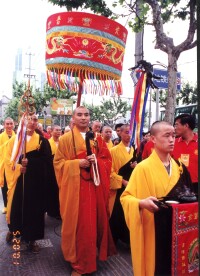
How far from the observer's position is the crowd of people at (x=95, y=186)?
2350mm

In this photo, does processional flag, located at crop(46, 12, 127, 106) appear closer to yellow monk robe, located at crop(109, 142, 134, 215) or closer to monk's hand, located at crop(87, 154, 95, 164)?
yellow monk robe, located at crop(109, 142, 134, 215)

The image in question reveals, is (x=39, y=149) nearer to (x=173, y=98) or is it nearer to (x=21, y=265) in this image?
(x=21, y=265)

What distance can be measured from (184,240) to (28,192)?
2.64m

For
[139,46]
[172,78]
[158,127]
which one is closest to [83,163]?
[158,127]

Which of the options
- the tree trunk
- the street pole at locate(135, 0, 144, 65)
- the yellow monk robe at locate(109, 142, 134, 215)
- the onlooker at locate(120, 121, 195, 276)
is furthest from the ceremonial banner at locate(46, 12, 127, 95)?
the street pole at locate(135, 0, 144, 65)

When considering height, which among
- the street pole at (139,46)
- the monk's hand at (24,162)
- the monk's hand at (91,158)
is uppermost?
the street pole at (139,46)

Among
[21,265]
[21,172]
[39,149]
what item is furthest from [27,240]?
[39,149]

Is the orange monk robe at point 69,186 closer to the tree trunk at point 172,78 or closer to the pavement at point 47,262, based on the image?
the pavement at point 47,262

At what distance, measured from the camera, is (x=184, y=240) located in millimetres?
2145

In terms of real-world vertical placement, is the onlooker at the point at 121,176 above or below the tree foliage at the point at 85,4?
below

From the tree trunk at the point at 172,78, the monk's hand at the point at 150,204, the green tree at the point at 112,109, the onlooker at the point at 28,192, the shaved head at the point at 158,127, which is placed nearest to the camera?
the monk's hand at the point at 150,204

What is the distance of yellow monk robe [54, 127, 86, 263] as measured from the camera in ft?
11.6

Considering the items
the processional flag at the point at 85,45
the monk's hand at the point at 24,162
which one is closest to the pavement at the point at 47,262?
the monk's hand at the point at 24,162

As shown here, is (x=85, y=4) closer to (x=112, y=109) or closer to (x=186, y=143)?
(x=186, y=143)
